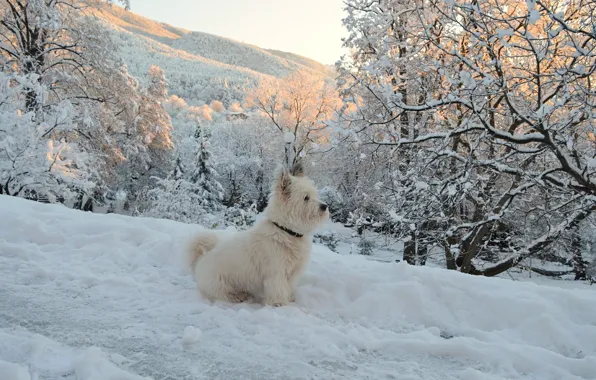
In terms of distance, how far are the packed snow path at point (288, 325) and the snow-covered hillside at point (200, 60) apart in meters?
43.8

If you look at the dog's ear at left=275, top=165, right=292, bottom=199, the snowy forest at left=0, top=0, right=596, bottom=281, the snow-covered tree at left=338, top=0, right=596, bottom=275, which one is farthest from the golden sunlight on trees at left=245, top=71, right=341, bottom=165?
the dog's ear at left=275, top=165, right=292, bottom=199

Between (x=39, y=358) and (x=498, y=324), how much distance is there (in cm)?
347

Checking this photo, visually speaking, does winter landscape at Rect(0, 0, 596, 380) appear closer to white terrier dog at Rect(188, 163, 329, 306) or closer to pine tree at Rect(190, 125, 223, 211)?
white terrier dog at Rect(188, 163, 329, 306)

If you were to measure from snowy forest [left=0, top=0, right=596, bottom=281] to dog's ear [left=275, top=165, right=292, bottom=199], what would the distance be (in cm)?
102

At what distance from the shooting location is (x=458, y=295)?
12.3 ft

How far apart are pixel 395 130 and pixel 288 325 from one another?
6291mm

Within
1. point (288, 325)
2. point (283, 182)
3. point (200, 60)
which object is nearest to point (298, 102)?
point (283, 182)

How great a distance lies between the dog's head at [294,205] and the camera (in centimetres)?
408

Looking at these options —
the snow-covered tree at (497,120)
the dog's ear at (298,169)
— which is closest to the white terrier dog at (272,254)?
the dog's ear at (298,169)

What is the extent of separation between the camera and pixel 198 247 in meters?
4.57

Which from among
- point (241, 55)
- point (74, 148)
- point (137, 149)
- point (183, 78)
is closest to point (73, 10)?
point (74, 148)

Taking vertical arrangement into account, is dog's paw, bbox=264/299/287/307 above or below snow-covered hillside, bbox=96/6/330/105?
below

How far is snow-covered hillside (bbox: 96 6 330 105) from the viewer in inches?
3110

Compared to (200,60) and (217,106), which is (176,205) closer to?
(217,106)
